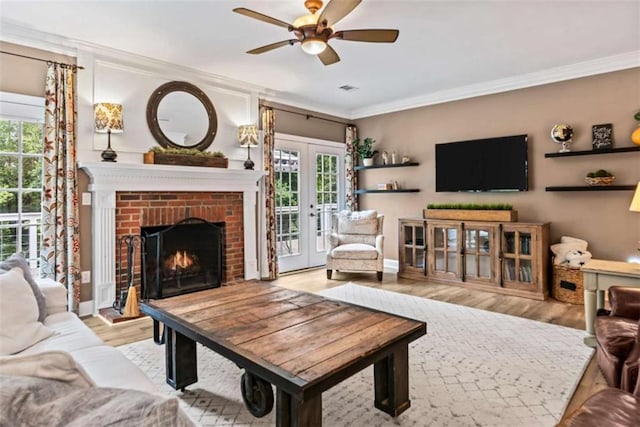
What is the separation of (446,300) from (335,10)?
3188mm

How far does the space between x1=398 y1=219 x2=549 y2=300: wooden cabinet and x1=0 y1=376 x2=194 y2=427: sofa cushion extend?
4463 mm

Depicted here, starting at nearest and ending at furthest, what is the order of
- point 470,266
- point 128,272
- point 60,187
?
point 60,187, point 128,272, point 470,266

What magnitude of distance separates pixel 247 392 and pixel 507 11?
3409 millimetres

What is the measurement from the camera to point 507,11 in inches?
119

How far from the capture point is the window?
343 cm

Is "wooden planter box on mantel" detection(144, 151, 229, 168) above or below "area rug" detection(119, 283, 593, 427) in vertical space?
above

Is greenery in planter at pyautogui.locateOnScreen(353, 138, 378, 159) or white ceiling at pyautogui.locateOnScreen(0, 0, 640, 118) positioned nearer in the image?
white ceiling at pyautogui.locateOnScreen(0, 0, 640, 118)

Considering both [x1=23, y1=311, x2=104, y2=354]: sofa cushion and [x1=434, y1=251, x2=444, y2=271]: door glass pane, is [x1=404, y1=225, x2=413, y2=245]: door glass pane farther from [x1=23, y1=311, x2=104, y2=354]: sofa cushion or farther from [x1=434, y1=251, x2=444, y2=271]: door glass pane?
[x1=23, y1=311, x2=104, y2=354]: sofa cushion

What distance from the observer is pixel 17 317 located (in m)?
1.80

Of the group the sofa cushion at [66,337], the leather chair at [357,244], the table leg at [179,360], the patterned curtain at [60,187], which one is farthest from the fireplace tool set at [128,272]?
the leather chair at [357,244]

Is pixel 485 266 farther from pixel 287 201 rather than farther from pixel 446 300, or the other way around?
pixel 287 201

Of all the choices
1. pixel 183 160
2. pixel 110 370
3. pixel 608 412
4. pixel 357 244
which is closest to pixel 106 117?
pixel 183 160

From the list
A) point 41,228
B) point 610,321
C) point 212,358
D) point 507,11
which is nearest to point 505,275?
point 610,321

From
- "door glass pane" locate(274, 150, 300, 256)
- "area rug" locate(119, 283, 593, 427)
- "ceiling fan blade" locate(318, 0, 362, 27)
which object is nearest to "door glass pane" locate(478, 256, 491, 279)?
"area rug" locate(119, 283, 593, 427)
